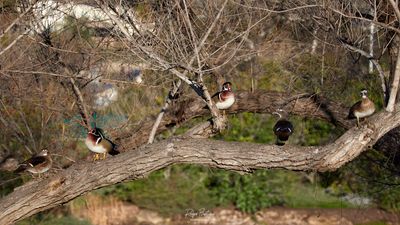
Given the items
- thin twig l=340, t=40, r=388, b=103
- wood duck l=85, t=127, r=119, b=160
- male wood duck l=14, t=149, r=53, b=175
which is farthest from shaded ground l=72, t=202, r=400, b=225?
male wood duck l=14, t=149, r=53, b=175

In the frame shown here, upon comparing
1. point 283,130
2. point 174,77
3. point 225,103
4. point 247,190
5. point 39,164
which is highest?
point 247,190

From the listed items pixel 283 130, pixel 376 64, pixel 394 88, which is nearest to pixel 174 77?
pixel 283 130

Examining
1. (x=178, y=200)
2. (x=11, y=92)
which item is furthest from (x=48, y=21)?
(x=178, y=200)

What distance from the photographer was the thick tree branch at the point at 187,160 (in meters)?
7.88

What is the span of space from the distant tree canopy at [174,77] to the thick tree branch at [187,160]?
13mm

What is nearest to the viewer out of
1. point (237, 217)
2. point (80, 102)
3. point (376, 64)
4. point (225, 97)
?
point (376, 64)

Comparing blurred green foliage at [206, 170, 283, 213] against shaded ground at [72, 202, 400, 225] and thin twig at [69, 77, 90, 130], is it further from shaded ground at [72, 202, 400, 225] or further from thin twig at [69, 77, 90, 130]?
thin twig at [69, 77, 90, 130]

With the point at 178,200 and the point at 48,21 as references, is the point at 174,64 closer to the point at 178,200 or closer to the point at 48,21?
the point at 48,21

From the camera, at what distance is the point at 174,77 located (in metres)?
10.0

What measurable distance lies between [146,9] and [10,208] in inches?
126

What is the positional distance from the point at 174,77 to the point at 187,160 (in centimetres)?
204

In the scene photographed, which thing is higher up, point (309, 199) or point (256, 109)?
point (309, 199)

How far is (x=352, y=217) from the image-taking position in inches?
588

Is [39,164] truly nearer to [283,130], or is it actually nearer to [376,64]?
[283,130]
